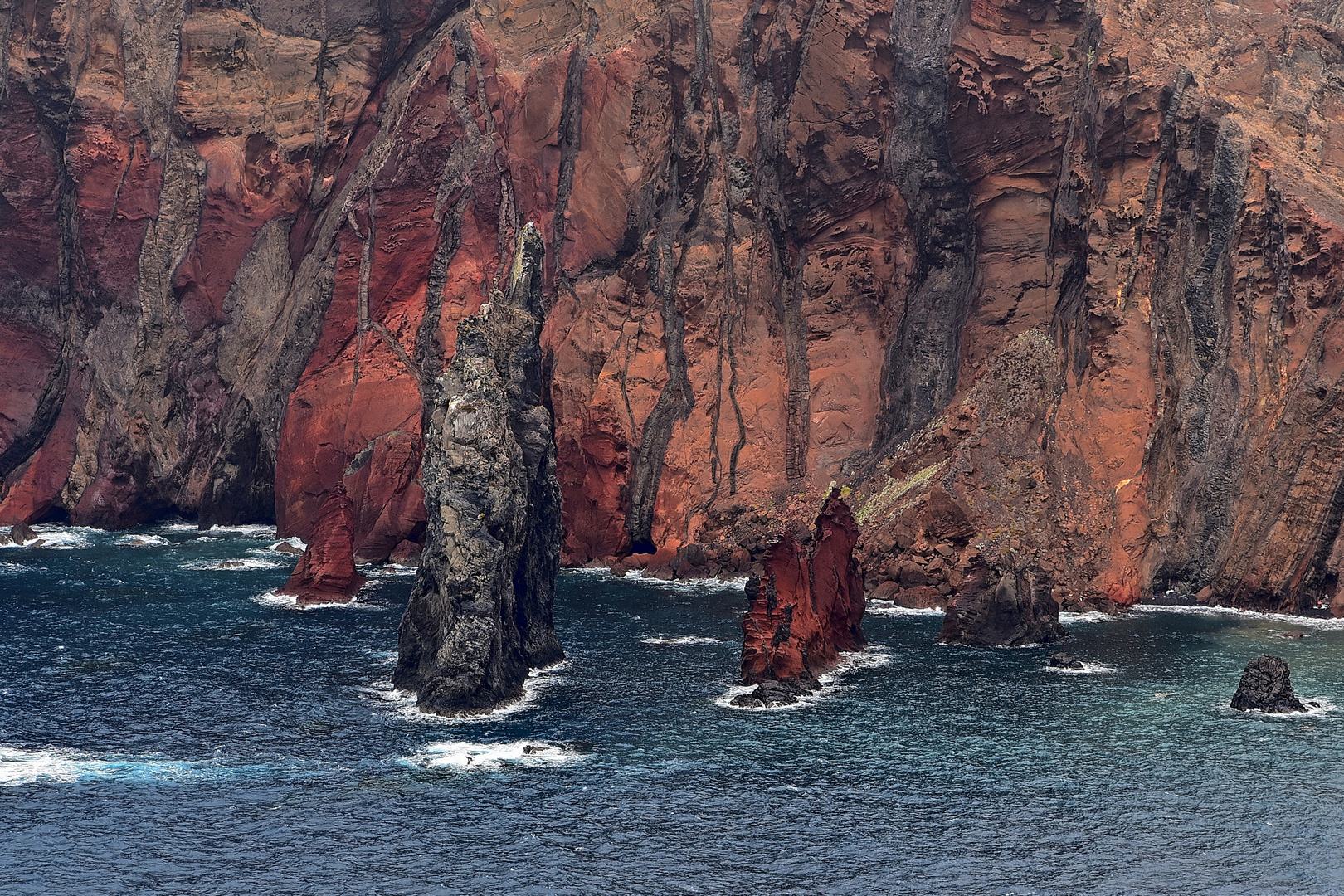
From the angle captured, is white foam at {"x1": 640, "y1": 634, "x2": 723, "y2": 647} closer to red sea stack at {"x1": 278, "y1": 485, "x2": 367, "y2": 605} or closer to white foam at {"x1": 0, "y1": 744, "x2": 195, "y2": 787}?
red sea stack at {"x1": 278, "y1": 485, "x2": 367, "y2": 605}

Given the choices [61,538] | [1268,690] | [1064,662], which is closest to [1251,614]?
[1064,662]

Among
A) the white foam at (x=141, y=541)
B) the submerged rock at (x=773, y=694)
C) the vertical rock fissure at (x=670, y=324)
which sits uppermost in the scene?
the vertical rock fissure at (x=670, y=324)

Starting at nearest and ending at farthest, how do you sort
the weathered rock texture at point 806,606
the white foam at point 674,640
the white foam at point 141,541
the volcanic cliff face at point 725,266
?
the weathered rock texture at point 806,606, the white foam at point 674,640, the volcanic cliff face at point 725,266, the white foam at point 141,541

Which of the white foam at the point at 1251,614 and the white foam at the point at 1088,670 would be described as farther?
the white foam at the point at 1251,614

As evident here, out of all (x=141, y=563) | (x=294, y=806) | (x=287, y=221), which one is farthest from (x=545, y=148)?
(x=294, y=806)

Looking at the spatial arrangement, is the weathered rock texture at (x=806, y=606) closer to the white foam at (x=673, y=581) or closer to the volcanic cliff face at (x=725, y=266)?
the volcanic cliff face at (x=725, y=266)

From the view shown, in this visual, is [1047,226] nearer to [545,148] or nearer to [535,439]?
[545,148]

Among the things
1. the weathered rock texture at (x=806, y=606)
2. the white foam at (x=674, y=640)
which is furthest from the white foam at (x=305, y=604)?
the weathered rock texture at (x=806, y=606)
